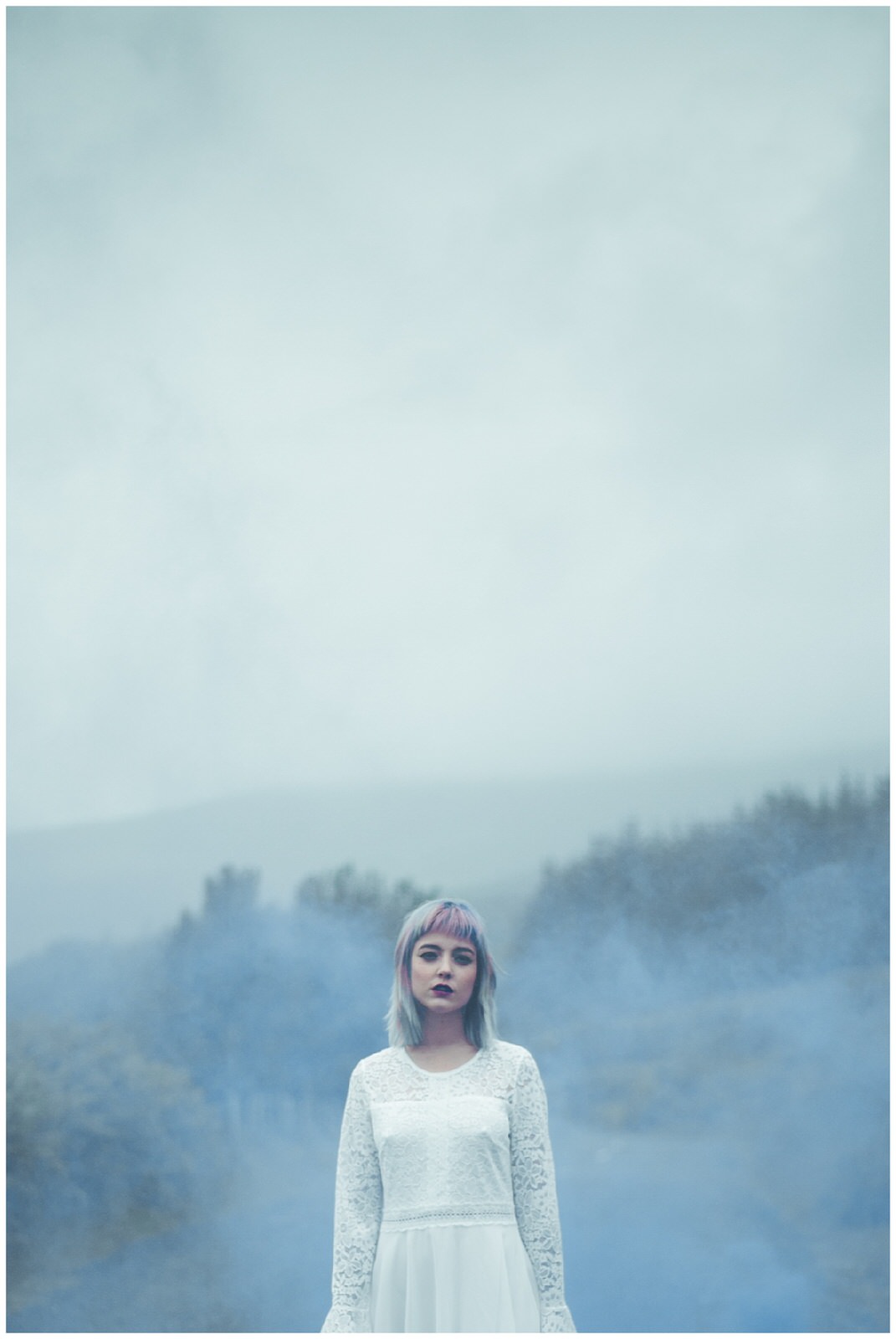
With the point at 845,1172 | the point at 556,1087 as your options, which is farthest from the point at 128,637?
the point at 845,1172

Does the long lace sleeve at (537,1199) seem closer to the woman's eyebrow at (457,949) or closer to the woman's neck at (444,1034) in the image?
the woman's neck at (444,1034)

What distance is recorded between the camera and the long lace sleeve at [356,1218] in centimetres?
215

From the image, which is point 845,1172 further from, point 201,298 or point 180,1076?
point 201,298

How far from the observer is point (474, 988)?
7.61ft

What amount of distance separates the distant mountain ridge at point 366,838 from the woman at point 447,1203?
55.1 inches

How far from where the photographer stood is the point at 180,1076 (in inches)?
139

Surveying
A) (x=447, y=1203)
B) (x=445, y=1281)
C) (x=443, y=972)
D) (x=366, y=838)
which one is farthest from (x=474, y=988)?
(x=366, y=838)

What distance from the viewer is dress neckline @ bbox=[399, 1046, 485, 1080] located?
7.34 feet

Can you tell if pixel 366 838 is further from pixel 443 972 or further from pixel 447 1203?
pixel 447 1203

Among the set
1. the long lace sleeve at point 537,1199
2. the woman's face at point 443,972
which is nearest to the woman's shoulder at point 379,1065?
the woman's face at point 443,972

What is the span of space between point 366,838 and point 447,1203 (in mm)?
1600

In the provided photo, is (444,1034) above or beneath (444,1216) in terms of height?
above

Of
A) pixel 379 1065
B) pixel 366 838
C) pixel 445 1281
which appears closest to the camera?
pixel 445 1281

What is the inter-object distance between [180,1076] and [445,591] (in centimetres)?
154
